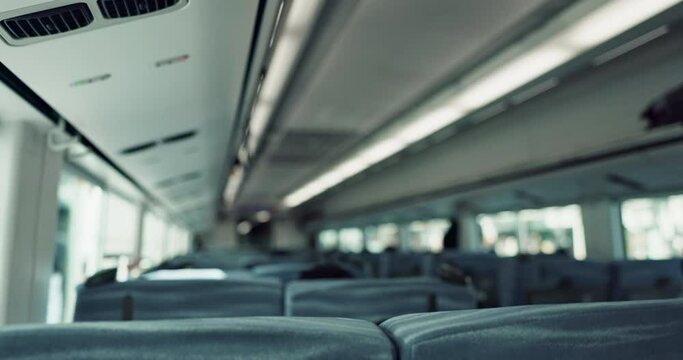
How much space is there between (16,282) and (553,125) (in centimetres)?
526

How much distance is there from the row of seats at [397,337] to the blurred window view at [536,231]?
19.0 ft

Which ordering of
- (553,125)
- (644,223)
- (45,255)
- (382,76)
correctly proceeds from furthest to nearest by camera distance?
(644,223), (553,125), (382,76), (45,255)

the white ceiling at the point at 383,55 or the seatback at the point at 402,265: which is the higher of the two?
the white ceiling at the point at 383,55

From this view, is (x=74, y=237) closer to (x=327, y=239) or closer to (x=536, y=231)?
(x=536, y=231)

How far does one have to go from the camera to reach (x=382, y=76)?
174 inches

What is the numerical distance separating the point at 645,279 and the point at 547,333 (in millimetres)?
3332

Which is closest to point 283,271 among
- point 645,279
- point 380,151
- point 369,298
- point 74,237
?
point 369,298

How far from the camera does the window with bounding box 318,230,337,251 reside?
19816 millimetres

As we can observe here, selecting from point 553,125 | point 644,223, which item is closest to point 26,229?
point 553,125

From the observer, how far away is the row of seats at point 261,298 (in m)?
2.05

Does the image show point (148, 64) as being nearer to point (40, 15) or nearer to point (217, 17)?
point (217, 17)

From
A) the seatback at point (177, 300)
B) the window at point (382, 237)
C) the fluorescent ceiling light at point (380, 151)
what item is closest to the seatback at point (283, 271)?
the seatback at point (177, 300)

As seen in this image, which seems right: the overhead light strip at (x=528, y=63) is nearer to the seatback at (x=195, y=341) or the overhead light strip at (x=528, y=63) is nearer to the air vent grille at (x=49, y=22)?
the air vent grille at (x=49, y=22)

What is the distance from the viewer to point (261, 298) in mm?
2162
